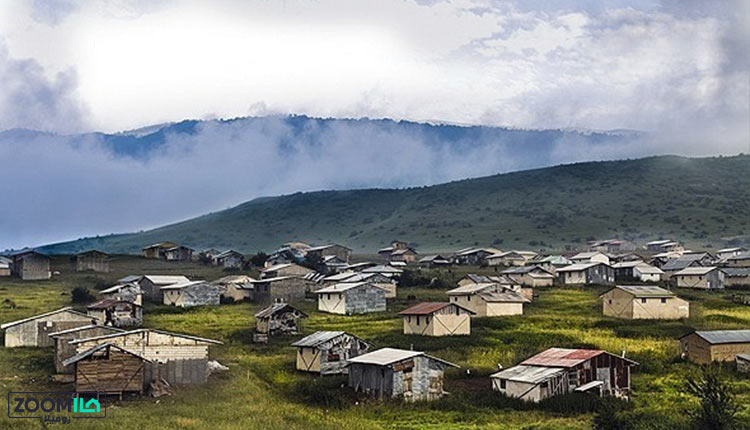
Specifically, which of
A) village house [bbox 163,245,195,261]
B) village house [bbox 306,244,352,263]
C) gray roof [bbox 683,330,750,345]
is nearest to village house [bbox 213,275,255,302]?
village house [bbox 306,244,352,263]

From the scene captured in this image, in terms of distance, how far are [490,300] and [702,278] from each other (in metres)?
33.5

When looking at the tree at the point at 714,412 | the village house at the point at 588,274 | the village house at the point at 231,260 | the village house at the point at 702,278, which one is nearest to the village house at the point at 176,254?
the village house at the point at 231,260

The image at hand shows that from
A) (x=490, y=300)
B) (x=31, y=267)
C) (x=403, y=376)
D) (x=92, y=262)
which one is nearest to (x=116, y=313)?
(x=490, y=300)

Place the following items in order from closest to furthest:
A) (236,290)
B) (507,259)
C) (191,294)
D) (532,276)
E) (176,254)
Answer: (191,294) → (236,290) → (532,276) → (507,259) → (176,254)

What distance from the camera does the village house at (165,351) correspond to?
158ft

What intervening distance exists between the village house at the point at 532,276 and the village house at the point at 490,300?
2199cm

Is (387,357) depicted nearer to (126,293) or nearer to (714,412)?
(714,412)

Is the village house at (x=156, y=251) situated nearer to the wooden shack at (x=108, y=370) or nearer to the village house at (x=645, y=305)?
the village house at (x=645, y=305)

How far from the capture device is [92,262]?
376 feet

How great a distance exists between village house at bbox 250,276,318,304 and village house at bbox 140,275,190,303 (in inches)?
297

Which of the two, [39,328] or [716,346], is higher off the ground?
[39,328]

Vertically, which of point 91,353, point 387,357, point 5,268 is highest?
point 91,353

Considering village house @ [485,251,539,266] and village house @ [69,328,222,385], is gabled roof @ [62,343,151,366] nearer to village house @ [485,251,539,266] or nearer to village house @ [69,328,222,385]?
village house @ [69,328,222,385]

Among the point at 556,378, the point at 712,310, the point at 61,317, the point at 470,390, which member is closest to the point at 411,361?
the point at 470,390
